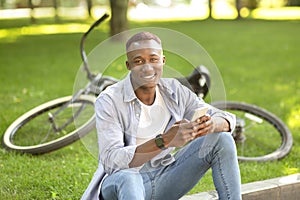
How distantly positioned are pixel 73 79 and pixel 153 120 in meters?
5.92

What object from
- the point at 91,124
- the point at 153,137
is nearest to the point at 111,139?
the point at 153,137

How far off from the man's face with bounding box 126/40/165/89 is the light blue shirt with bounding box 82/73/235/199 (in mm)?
90

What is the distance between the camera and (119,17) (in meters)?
12.6

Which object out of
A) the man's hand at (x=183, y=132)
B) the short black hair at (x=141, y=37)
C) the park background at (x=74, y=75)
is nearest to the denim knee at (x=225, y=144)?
the man's hand at (x=183, y=132)

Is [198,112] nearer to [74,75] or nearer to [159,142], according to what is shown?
[159,142]

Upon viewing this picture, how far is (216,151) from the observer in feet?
10.8

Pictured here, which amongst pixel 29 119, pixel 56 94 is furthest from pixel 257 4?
pixel 29 119

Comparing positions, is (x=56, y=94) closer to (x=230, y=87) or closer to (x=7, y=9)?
(x=230, y=87)

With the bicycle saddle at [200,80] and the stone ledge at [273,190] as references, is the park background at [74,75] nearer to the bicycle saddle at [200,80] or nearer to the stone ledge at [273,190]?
the stone ledge at [273,190]

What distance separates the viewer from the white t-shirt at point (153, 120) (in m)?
3.20

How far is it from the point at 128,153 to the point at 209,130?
490 mm

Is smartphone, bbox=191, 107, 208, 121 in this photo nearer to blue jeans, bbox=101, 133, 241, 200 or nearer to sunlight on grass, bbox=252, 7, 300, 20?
blue jeans, bbox=101, 133, 241, 200

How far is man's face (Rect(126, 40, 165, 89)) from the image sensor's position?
10.2 ft

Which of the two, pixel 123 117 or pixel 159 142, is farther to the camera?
pixel 123 117
